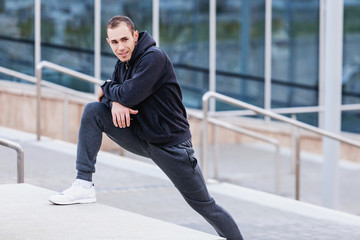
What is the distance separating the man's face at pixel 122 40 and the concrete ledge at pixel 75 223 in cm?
90

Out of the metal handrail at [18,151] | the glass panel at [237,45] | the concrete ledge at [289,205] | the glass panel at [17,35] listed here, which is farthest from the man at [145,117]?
the glass panel at [237,45]

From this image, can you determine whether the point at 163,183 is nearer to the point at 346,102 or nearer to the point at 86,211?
the point at 86,211

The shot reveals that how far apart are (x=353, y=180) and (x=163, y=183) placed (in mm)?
5664

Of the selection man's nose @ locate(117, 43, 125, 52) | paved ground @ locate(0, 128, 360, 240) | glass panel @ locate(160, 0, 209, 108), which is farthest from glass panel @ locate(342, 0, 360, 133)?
man's nose @ locate(117, 43, 125, 52)

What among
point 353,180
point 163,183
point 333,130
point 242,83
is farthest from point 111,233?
point 242,83

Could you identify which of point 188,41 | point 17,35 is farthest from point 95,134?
point 188,41

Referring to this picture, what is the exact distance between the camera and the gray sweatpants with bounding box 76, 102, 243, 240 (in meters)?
4.85

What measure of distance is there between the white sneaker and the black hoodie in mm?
499

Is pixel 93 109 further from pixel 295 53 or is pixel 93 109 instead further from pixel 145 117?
pixel 295 53

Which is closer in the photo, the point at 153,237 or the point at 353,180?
the point at 153,237

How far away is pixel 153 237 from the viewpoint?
4.37m

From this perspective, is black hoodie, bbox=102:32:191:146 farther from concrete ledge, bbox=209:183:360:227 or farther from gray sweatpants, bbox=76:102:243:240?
concrete ledge, bbox=209:183:360:227

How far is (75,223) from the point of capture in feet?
15.4

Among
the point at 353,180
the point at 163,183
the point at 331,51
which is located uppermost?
the point at 331,51
